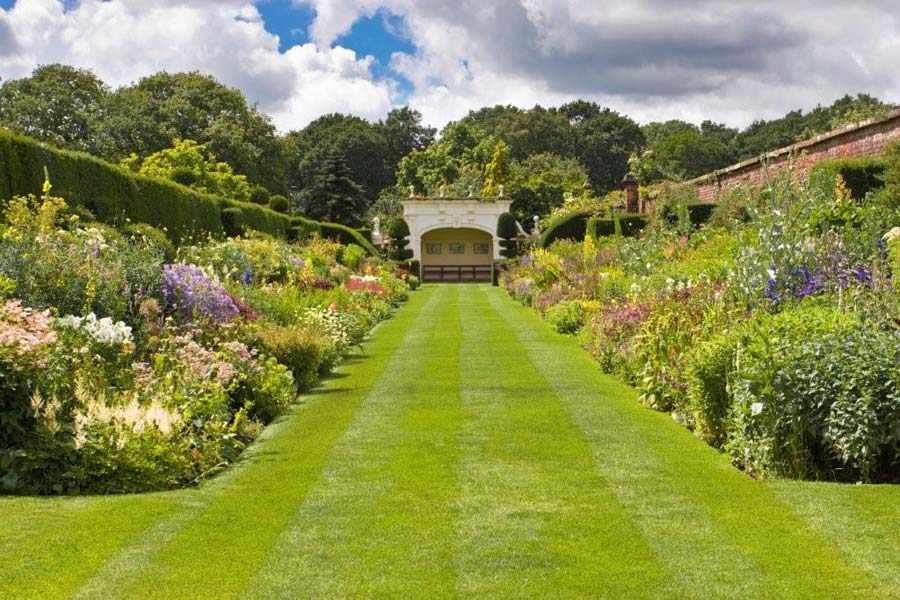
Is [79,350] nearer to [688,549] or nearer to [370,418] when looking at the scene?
[370,418]

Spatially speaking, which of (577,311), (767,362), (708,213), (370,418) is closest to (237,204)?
(708,213)

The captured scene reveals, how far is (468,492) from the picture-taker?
20.0ft

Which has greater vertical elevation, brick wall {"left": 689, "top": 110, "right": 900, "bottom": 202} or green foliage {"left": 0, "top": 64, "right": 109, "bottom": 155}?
green foliage {"left": 0, "top": 64, "right": 109, "bottom": 155}

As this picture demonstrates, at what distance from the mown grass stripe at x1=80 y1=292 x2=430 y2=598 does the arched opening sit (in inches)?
1588

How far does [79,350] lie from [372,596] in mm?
3863

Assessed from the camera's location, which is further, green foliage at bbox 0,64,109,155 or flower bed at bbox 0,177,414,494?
green foliage at bbox 0,64,109,155

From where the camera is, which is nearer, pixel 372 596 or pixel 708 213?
pixel 372 596

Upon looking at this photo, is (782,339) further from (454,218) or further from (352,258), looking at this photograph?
(454,218)

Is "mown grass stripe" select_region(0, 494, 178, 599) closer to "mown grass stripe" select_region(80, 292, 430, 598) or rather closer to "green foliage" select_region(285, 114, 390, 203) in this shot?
"mown grass stripe" select_region(80, 292, 430, 598)

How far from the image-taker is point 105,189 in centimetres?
1939

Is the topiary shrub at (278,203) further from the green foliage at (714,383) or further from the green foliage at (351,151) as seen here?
the green foliage at (714,383)

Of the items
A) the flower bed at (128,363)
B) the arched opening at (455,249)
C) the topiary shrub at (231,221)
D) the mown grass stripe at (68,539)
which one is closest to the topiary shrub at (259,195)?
the arched opening at (455,249)

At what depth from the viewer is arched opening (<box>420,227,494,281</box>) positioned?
4988 cm

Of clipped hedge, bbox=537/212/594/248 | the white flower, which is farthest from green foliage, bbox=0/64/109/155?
the white flower
